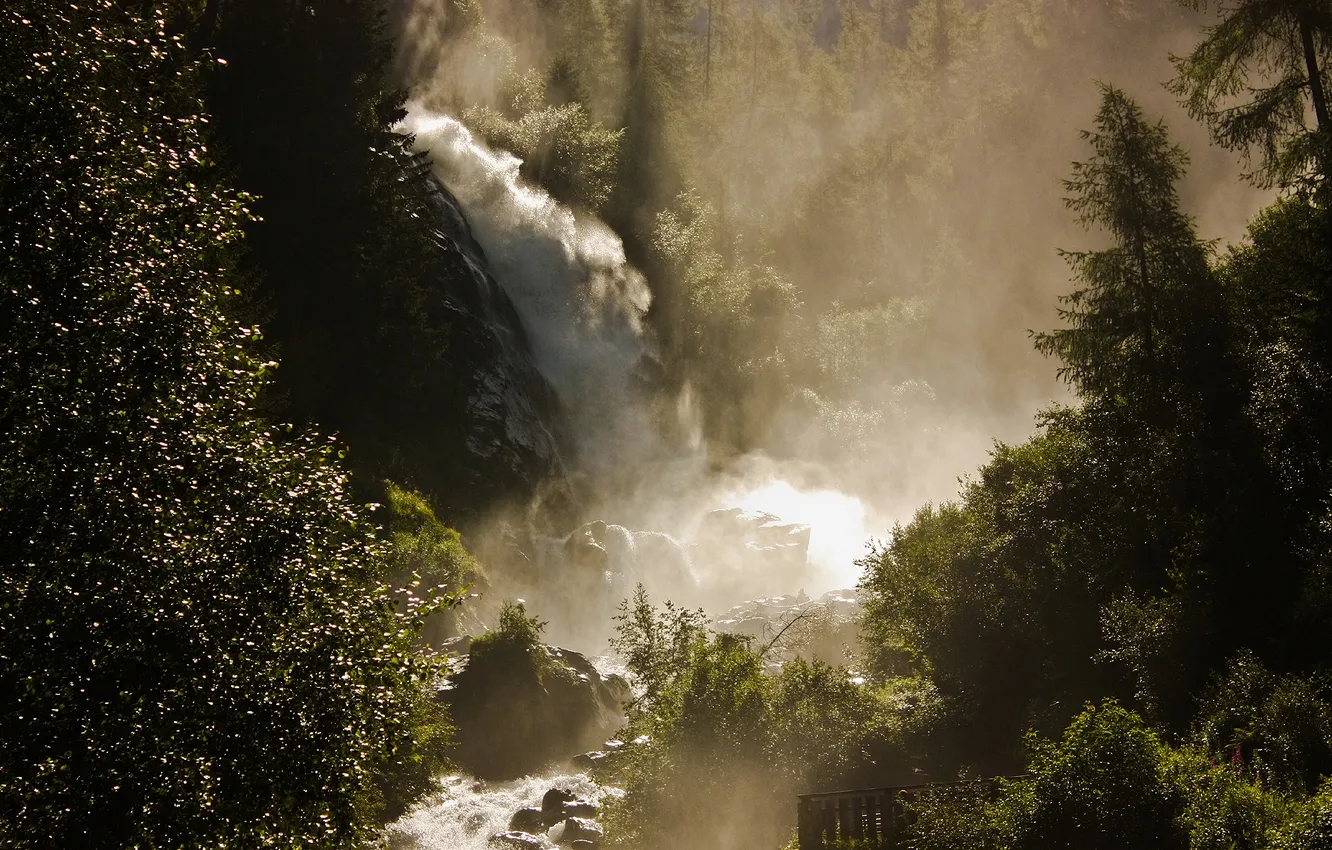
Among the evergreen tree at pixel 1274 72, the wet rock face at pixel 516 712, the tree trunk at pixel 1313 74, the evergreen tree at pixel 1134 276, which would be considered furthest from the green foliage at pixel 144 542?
the wet rock face at pixel 516 712

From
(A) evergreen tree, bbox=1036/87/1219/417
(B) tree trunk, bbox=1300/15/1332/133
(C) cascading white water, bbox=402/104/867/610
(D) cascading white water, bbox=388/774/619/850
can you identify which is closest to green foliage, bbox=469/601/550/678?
(D) cascading white water, bbox=388/774/619/850

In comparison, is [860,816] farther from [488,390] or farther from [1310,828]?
[488,390]

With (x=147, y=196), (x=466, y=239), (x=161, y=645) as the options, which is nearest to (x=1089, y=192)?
(x=147, y=196)

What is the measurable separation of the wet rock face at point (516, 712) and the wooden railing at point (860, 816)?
21.2m

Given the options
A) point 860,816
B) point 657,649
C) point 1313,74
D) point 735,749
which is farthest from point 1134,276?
point 657,649

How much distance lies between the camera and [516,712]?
41.9 metres

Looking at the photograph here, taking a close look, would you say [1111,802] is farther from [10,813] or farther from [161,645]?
[10,813]

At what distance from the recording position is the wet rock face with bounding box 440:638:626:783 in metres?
40.8

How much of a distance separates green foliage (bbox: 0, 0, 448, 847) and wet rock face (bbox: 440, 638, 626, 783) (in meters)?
25.6

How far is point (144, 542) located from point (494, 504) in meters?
47.1

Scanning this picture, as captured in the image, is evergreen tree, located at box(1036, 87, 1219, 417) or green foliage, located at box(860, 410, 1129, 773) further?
green foliage, located at box(860, 410, 1129, 773)

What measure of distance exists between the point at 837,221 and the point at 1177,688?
111 metres

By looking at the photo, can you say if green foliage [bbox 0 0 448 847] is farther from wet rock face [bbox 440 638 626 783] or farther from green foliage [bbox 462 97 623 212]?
green foliage [bbox 462 97 623 212]

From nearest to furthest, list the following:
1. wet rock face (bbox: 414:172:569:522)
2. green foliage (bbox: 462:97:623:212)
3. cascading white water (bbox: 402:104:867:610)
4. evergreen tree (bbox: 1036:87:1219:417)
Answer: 1. evergreen tree (bbox: 1036:87:1219:417)
2. wet rock face (bbox: 414:172:569:522)
3. cascading white water (bbox: 402:104:867:610)
4. green foliage (bbox: 462:97:623:212)
